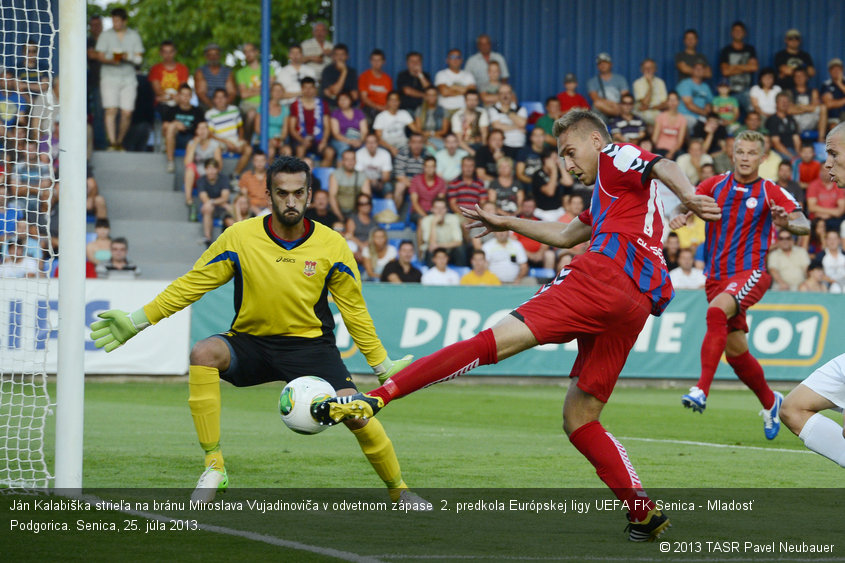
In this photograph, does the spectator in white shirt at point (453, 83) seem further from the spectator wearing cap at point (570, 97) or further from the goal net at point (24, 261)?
the goal net at point (24, 261)

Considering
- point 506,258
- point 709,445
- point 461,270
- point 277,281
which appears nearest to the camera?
point 277,281

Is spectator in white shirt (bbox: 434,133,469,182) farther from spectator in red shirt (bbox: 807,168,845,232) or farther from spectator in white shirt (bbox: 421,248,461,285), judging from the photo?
spectator in red shirt (bbox: 807,168,845,232)

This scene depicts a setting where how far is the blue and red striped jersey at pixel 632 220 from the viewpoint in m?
5.75

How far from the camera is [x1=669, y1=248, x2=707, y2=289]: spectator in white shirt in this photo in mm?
17875

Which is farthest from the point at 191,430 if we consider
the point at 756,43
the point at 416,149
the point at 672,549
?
the point at 756,43

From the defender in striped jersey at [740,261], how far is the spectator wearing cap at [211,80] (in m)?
11.6

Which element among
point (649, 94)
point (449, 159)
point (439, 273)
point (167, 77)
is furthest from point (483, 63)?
point (439, 273)

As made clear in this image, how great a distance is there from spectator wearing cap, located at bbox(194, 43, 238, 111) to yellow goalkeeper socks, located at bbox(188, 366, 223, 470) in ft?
46.3

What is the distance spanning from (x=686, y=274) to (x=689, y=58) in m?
6.45

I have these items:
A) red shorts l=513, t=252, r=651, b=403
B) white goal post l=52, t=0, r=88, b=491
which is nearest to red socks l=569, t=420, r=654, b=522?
red shorts l=513, t=252, r=651, b=403

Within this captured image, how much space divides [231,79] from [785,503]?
15.5 m

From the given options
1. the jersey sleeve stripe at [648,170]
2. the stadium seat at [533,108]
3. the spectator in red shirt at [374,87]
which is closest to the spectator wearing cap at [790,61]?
the stadium seat at [533,108]

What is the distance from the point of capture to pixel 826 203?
20.2m

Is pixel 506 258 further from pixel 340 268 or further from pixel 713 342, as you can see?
pixel 340 268
